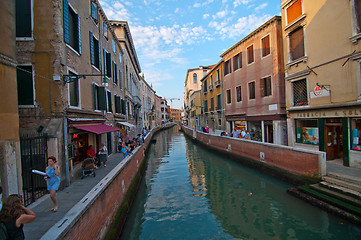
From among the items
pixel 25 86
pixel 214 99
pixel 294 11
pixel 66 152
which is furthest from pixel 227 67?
pixel 25 86

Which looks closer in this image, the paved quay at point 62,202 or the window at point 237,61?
the paved quay at point 62,202

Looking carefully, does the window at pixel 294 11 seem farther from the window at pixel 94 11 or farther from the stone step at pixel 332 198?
the window at pixel 94 11

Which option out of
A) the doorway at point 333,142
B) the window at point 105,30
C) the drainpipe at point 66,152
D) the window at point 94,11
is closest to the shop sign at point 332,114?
the doorway at point 333,142

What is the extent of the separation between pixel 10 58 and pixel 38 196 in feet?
13.6

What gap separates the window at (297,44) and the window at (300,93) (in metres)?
1.57

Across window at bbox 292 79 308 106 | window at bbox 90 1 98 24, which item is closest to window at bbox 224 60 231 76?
window at bbox 292 79 308 106

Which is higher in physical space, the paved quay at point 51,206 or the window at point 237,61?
the window at point 237,61

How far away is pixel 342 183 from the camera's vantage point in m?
6.46

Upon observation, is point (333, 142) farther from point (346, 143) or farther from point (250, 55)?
point (250, 55)

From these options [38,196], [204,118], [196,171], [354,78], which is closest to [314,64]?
[354,78]

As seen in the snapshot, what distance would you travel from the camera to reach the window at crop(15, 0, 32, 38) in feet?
22.0

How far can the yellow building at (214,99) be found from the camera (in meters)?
22.9

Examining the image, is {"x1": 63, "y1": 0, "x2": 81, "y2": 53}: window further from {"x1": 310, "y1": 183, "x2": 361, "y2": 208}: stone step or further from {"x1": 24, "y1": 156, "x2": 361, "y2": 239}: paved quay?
{"x1": 310, "y1": 183, "x2": 361, "y2": 208}: stone step

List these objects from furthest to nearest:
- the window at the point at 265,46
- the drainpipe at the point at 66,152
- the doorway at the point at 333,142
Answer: the window at the point at 265,46, the doorway at the point at 333,142, the drainpipe at the point at 66,152
